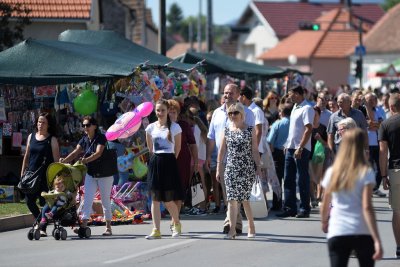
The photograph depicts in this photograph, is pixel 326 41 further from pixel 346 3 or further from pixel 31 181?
pixel 31 181

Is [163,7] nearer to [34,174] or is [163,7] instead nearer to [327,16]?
[34,174]

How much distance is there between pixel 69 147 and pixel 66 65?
5.19 ft

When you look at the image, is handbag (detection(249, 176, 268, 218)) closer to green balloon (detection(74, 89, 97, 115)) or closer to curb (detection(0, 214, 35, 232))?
curb (detection(0, 214, 35, 232))

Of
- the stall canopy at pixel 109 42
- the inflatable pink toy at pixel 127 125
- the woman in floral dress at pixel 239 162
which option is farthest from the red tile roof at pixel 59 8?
the woman in floral dress at pixel 239 162

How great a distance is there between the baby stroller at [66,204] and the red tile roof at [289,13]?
7700cm

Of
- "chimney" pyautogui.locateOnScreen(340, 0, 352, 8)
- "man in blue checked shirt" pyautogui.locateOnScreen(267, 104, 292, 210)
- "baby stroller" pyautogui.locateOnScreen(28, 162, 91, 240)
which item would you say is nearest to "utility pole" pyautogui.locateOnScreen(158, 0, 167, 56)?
"man in blue checked shirt" pyautogui.locateOnScreen(267, 104, 292, 210)

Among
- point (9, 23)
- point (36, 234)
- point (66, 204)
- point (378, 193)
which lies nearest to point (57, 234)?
point (36, 234)

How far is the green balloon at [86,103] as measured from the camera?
1877cm

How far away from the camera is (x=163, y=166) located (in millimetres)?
13945

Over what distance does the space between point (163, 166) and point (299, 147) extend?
111 inches

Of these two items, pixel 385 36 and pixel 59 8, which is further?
pixel 385 36

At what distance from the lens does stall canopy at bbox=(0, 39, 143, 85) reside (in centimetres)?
1794

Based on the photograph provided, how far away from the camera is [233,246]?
1333cm

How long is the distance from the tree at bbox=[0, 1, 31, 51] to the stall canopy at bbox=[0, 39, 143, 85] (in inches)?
348
